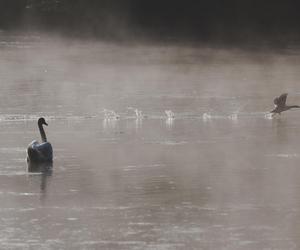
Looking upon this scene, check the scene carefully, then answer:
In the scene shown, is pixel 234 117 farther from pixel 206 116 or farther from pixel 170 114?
pixel 170 114

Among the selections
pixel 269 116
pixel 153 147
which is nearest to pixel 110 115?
pixel 269 116

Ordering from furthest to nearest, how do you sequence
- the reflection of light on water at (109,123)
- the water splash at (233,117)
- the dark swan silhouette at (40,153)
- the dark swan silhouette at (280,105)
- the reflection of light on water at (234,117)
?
the dark swan silhouette at (280,105), the water splash at (233,117), the reflection of light on water at (234,117), the reflection of light on water at (109,123), the dark swan silhouette at (40,153)

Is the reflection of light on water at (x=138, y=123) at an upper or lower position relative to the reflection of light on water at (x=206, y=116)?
lower

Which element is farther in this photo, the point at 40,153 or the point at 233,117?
the point at 233,117

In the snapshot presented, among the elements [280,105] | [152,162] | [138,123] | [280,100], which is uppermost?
[280,100]

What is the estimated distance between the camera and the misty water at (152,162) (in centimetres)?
1619

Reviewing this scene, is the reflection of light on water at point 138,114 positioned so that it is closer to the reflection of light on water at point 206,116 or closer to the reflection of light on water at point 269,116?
the reflection of light on water at point 206,116

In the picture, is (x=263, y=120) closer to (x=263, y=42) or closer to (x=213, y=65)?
(x=213, y=65)

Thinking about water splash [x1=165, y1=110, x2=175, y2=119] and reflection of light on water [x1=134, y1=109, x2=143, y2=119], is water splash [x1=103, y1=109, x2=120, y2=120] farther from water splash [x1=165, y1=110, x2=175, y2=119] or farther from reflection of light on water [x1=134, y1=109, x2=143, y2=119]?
water splash [x1=165, y1=110, x2=175, y2=119]

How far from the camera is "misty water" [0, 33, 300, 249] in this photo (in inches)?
637

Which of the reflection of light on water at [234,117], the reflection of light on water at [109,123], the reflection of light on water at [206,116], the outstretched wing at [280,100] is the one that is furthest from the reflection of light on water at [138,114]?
the outstretched wing at [280,100]

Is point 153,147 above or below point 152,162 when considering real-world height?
above

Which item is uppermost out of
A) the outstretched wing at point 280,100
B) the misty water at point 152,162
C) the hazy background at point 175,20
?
the hazy background at point 175,20

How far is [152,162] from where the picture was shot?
22.3 m
